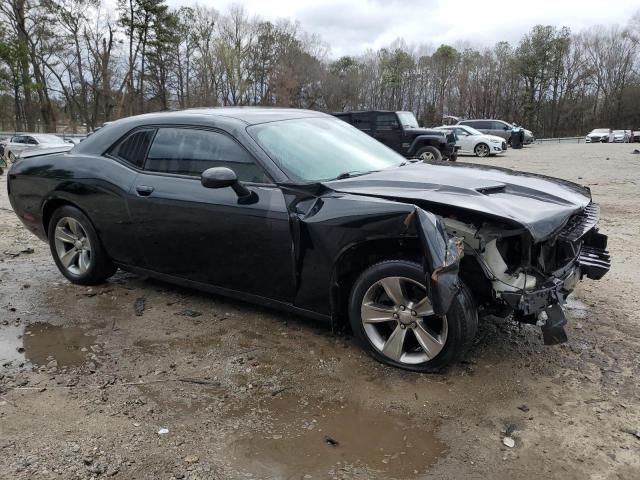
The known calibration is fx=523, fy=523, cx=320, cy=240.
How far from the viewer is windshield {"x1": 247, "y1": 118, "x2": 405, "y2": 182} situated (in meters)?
3.57

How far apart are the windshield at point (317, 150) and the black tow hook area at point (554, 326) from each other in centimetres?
158

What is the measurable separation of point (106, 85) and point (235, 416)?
51.5 metres

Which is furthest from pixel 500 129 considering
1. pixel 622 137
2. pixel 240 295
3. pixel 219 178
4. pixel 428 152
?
pixel 219 178

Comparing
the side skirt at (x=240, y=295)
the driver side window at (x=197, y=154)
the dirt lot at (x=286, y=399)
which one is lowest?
the dirt lot at (x=286, y=399)

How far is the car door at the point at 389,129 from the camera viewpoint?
52.3ft

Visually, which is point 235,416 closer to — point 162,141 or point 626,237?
point 162,141

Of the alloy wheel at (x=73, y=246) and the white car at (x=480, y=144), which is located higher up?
the white car at (x=480, y=144)

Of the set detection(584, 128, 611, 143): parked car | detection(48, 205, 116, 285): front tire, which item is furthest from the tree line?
detection(48, 205, 116, 285): front tire

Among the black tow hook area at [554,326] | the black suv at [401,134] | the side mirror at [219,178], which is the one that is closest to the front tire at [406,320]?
the black tow hook area at [554,326]

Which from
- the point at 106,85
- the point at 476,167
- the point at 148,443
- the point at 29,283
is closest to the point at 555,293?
the point at 476,167

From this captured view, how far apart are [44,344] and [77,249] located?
1278 millimetres

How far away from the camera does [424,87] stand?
2589 inches

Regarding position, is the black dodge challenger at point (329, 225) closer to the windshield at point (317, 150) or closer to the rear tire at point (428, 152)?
the windshield at point (317, 150)

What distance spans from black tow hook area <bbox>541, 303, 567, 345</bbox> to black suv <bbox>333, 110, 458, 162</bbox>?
13.2m
